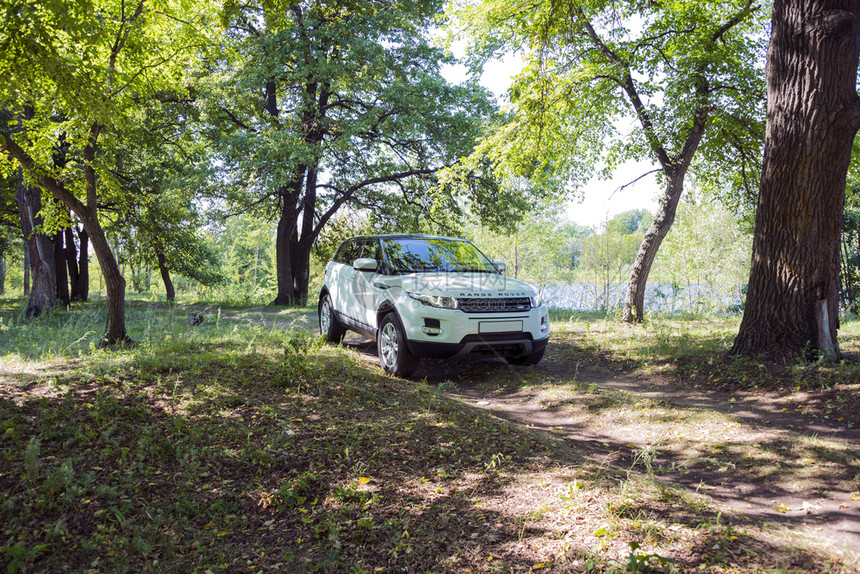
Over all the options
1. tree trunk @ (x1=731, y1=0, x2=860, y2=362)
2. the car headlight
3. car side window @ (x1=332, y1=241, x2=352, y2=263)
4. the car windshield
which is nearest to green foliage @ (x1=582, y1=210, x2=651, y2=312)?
car side window @ (x1=332, y1=241, x2=352, y2=263)

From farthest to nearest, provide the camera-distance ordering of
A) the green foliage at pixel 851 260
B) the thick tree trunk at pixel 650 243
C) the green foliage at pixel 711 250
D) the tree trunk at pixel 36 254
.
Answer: the green foliage at pixel 711 250
the green foliage at pixel 851 260
the tree trunk at pixel 36 254
the thick tree trunk at pixel 650 243

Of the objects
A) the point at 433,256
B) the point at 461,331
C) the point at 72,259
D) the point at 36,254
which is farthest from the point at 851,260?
the point at 72,259

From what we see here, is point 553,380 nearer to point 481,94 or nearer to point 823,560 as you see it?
point 823,560

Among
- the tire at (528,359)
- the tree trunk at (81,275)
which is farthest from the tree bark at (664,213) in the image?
the tree trunk at (81,275)

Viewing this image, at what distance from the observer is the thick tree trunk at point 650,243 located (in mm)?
10422

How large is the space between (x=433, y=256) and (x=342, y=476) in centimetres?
430

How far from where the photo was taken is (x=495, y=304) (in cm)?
634

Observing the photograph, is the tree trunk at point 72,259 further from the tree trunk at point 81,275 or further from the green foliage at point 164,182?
the green foliage at point 164,182

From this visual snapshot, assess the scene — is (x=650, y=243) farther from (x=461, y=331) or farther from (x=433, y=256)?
(x=461, y=331)

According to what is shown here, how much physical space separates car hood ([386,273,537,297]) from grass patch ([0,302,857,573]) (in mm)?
1192

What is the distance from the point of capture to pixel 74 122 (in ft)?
24.8

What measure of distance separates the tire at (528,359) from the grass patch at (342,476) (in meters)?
0.82

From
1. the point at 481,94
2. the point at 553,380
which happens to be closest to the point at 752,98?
the point at 553,380

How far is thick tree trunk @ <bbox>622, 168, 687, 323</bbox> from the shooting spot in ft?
34.2
